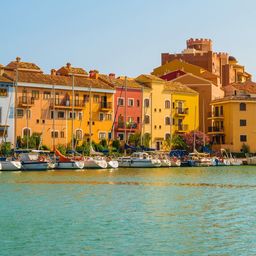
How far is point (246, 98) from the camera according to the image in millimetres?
91250

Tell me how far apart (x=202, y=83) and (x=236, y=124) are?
25.7 ft

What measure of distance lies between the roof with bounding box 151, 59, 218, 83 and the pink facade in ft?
57.2

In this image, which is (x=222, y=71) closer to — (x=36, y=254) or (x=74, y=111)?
(x=74, y=111)

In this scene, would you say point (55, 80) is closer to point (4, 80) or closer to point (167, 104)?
point (4, 80)

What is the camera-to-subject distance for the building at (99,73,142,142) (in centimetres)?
8200

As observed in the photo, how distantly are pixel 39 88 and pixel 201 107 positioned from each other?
89.7 feet

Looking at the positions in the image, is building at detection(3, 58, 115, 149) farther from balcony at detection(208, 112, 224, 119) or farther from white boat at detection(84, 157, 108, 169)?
balcony at detection(208, 112, 224, 119)

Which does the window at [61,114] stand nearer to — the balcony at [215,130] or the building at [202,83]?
the building at [202,83]

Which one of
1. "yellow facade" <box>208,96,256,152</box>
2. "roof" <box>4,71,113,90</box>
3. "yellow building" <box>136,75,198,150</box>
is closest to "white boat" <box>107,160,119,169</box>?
"roof" <box>4,71,113,90</box>

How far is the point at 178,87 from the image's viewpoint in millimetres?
90375

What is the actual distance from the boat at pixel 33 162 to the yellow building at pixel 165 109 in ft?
69.5

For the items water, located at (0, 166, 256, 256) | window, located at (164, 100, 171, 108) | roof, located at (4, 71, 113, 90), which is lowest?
water, located at (0, 166, 256, 256)

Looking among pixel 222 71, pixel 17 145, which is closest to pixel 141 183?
pixel 17 145

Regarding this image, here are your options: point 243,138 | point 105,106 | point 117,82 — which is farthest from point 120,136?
point 243,138
